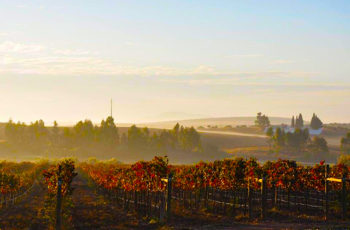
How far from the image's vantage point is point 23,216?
31375 mm

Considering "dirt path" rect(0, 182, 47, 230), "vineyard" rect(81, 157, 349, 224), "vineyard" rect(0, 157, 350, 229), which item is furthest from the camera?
"vineyard" rect(81, 157, 349, 224)

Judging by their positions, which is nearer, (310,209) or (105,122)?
(310,209)

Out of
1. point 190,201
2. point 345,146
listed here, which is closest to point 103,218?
point 190,201

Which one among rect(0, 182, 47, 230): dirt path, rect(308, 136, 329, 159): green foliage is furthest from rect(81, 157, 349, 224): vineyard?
rect(308, 136, 329, 159): green foliage

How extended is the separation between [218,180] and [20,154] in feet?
518

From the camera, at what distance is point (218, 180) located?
33000mm

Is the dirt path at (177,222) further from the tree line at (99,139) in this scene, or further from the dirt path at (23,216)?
the tree line at (99,139)

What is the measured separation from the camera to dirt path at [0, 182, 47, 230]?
27.2 meters

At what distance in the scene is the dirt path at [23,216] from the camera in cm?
2720

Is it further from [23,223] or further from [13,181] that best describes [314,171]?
[13,181]

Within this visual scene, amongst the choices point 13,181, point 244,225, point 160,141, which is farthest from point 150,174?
point 160,141

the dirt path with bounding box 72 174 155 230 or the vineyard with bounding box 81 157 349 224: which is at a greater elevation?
the vineyard with bounding box 81 157 349 224

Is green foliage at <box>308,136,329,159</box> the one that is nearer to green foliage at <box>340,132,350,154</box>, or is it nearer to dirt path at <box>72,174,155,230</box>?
green foliage at <box>340,132,350,154</box>

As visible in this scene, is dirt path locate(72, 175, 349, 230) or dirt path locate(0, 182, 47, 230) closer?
dirt path locate(72, 175, 349, 230)
